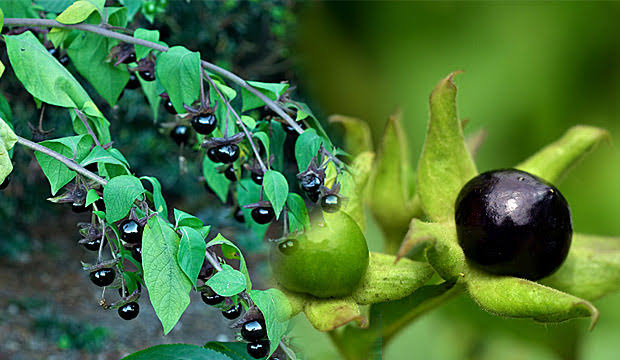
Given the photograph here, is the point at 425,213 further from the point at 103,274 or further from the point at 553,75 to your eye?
the point at 553,75

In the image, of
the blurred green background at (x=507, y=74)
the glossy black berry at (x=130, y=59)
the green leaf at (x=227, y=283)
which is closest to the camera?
the green leaf at (x=227, y=283)

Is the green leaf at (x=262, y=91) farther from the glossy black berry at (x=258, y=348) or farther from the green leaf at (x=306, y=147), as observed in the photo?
the glossy black berry at (x=258, y=348)

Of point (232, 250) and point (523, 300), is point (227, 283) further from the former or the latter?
point (523, 300)

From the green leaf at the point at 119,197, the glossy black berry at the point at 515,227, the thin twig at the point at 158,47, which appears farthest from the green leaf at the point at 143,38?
the glossy black berry at the point at 515,227

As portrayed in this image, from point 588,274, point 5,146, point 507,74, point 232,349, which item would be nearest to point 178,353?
point 232,349

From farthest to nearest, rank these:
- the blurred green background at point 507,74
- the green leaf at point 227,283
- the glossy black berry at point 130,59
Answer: the blurred green background at point 507,74
the glossy black berry at point 130,59
the green leaf at point 227,283

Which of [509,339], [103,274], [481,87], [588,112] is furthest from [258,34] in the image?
[103,274]
